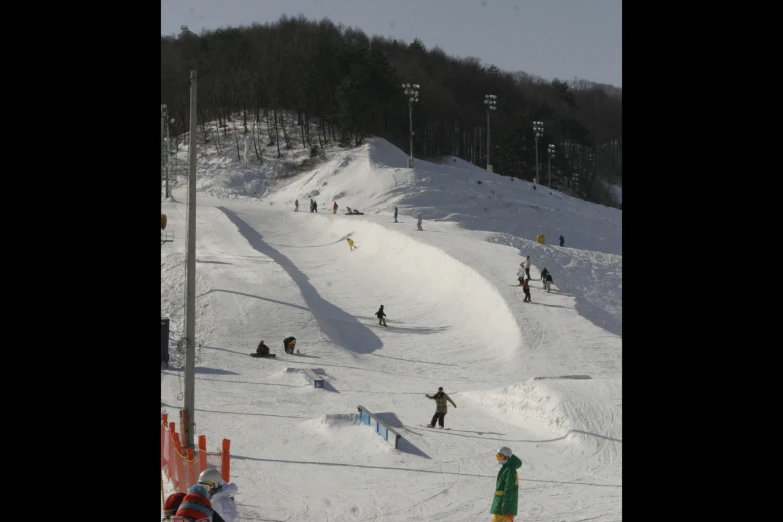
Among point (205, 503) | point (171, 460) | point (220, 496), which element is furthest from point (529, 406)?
point (205, 503)

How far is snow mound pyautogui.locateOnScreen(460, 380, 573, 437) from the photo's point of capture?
16.7 m

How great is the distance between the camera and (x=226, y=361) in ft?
75.7

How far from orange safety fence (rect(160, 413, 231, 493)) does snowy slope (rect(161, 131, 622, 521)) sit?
1.97 feet

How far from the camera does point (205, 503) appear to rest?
20.0ft

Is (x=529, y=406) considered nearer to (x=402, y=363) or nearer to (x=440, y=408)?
(x=440, y=408)

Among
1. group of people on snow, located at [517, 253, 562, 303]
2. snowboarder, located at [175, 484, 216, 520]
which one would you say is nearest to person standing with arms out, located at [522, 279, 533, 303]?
group of people on snow, located at [517, 253, 562, 303]

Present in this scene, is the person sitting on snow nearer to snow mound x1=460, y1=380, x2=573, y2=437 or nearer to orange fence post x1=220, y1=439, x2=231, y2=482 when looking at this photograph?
snow mound x1=460, y1=380, x2=573, y2=437

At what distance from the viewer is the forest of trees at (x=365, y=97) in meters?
86.1

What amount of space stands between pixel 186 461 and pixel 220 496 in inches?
172

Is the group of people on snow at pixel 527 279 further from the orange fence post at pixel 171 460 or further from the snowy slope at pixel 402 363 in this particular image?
the orange fence post at pixel 171 460
